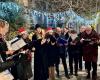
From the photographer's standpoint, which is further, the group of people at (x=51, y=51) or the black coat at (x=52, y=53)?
the black coat at (x=52, y=53)

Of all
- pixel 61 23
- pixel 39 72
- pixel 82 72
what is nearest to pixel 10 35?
pixel 61 23

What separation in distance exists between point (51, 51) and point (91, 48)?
1.54 meters

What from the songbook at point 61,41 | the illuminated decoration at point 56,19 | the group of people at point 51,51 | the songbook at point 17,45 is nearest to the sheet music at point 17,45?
the songbook at point 17,45

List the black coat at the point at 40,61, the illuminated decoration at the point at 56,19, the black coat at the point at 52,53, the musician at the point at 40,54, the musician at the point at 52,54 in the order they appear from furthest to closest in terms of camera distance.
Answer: the illuminated decoration at the point at 56,19, the black coat at the point at 52,53, the musician at the point at 52,54, the black coat at the point at 40,61, the musician at the point at 40,54

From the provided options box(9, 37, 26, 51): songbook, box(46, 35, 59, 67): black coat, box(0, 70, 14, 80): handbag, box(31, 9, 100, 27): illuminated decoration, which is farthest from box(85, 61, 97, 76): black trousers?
box(31, 9, 100, 27): illuminated decoration

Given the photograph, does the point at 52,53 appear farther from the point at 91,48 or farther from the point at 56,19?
the point at 56,19

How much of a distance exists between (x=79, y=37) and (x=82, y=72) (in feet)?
7.48

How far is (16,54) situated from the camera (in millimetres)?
11992

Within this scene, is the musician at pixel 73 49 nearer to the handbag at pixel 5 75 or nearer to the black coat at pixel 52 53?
the black coat at pixel 52 53

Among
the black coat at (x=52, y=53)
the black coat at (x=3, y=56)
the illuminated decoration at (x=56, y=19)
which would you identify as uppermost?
the black coat at (x=3, y=56)

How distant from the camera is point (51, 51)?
16250 mm

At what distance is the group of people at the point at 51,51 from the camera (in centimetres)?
1316

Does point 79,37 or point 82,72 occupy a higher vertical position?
point 79,37

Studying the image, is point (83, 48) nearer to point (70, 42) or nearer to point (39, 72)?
point (70, 42)
